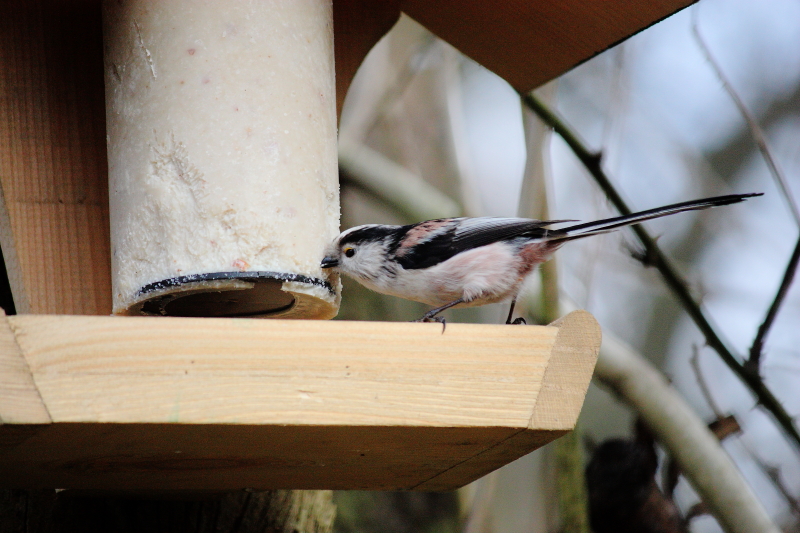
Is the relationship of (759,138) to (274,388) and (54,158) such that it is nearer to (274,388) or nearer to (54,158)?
(274,388)

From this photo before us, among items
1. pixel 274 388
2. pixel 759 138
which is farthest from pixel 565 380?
pixel 759 138

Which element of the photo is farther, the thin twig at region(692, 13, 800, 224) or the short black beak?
the thin twig at region(692, 13, 800, 224)

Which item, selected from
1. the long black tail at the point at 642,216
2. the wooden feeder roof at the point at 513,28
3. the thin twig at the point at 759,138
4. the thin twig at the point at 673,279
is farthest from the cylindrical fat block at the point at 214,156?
the thin twig at the point at 759,138

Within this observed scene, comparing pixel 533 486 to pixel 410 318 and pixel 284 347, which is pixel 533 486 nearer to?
pixel 410 318

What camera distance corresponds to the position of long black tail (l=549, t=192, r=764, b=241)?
4.87ft

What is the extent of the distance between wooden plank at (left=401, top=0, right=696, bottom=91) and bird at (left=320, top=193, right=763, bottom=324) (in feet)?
1.57

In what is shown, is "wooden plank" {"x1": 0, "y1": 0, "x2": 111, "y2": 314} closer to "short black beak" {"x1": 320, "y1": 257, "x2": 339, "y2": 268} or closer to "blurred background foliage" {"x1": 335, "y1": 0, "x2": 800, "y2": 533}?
"short black beak" {"x1": 320, "y1": 257, "x2": 339, "y2": 268}

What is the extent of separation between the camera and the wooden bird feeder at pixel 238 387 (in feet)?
3.49

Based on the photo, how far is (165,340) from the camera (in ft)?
3.59

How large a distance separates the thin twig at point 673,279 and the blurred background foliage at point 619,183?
9 cm

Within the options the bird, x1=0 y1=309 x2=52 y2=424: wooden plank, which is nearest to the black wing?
the bird

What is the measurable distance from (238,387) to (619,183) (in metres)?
2.52

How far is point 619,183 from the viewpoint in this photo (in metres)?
3.30

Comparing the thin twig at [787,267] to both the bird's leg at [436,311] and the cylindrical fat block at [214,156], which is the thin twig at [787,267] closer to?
the bird's leg at [436,311]
